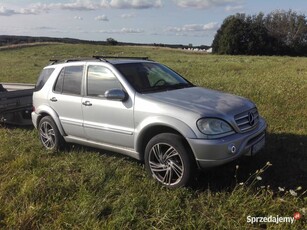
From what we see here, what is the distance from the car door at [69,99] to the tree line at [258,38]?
6802 centimetres

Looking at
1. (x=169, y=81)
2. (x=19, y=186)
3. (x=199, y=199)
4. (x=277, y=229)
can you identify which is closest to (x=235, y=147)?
(x=199, y=199)

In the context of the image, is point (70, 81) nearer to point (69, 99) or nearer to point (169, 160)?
point (69, 99)

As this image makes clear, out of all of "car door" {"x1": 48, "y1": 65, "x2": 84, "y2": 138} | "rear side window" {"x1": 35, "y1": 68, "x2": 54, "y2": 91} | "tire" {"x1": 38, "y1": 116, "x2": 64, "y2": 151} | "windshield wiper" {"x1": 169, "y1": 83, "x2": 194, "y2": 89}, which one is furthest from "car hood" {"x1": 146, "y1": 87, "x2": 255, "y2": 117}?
"rear side window" {"x1": 35, "y1": 68, "x2": 54, "y2": 91}

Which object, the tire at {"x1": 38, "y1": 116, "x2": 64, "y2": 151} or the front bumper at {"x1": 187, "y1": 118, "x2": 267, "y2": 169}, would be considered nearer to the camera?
the front bumper at {"x1": 187, "y1": 118, "x2": 267, "y2": 169}

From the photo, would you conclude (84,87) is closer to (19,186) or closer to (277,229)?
(19,186)

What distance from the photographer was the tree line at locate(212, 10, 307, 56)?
72688 millimetres

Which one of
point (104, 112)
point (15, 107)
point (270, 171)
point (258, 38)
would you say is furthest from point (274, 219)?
point (258, 38)

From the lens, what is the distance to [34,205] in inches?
180

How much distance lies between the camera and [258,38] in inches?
2874

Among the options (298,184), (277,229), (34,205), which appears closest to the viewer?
(277,229)

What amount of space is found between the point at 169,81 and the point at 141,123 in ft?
3.96

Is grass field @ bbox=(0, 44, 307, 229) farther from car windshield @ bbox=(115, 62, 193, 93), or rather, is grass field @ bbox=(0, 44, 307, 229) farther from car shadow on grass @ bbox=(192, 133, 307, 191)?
car windshield @ bbox=(115, 62, 193, 93)

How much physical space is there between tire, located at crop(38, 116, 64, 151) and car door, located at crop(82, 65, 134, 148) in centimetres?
86

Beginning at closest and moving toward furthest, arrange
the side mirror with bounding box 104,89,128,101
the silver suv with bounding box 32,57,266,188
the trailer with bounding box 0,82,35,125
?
the silver suv with bounding box 32,57,266,188, the side mirror with bounding box 104,89,128,101, the trailer with bounding box 0,82,35,125
